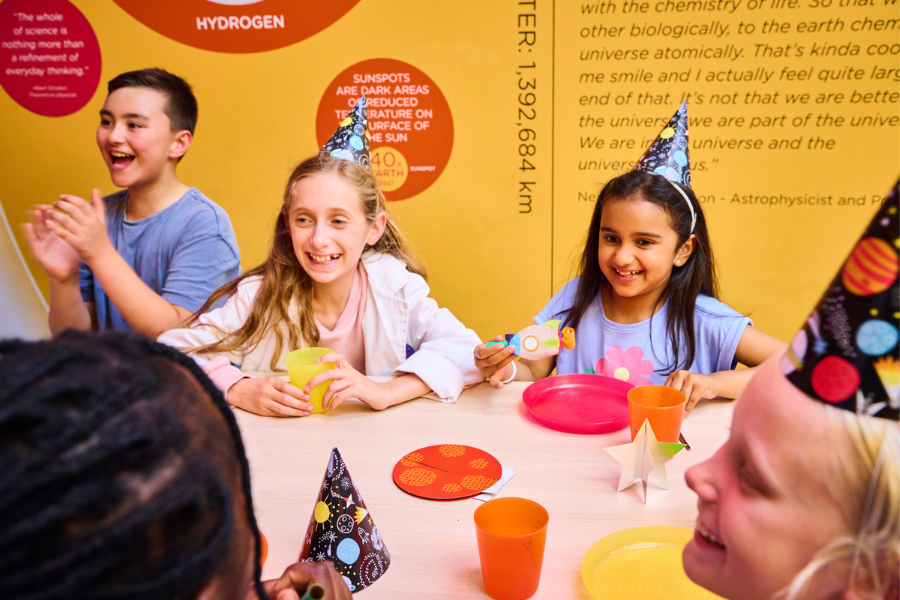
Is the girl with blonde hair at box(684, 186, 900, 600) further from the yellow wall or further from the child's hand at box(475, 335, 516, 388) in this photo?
the yellow wall

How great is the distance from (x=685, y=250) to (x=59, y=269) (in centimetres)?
208

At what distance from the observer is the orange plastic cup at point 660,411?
3.59ft

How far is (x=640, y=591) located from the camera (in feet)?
2.64

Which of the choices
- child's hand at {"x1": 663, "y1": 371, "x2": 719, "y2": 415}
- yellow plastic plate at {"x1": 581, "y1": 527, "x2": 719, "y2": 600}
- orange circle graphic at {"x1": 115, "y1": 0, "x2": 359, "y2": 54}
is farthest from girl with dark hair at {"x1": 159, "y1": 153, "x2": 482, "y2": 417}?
orange circle graphic at {"x1": 115, "y1": 0, "x2": 359, "y2": 54}

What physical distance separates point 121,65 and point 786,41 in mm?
2933

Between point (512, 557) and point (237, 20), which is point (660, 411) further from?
point (237, 20)

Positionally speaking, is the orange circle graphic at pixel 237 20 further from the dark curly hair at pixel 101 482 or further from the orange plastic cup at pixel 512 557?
the dark curly hair at pixel 101 482

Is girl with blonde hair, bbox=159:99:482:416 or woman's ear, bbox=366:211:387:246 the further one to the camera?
woman's ear, bbox=366:211:387:246

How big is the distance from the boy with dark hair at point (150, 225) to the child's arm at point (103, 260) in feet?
0.13

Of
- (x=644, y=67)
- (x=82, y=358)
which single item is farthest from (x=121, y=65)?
(x=82, y=358)

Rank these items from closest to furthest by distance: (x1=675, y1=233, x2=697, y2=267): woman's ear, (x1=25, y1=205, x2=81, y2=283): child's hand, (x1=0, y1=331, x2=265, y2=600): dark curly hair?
1. (x1=0, y1=331, x2=265, y2=600): dark curly hair
2. (x1=675, y1=233, x2=697, y2=267): woman's ear
3. (x1=25, y1=205, x2=81, y2=283): child's hand

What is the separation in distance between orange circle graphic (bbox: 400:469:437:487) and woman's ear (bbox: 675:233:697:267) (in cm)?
110

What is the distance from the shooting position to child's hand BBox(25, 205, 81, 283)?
210 cm

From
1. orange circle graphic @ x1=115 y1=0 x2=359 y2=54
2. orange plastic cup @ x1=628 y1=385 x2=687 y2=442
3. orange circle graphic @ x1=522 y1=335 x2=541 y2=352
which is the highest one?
orange circle graphic @ x1=115 y1=0 x2=359 y2=54
